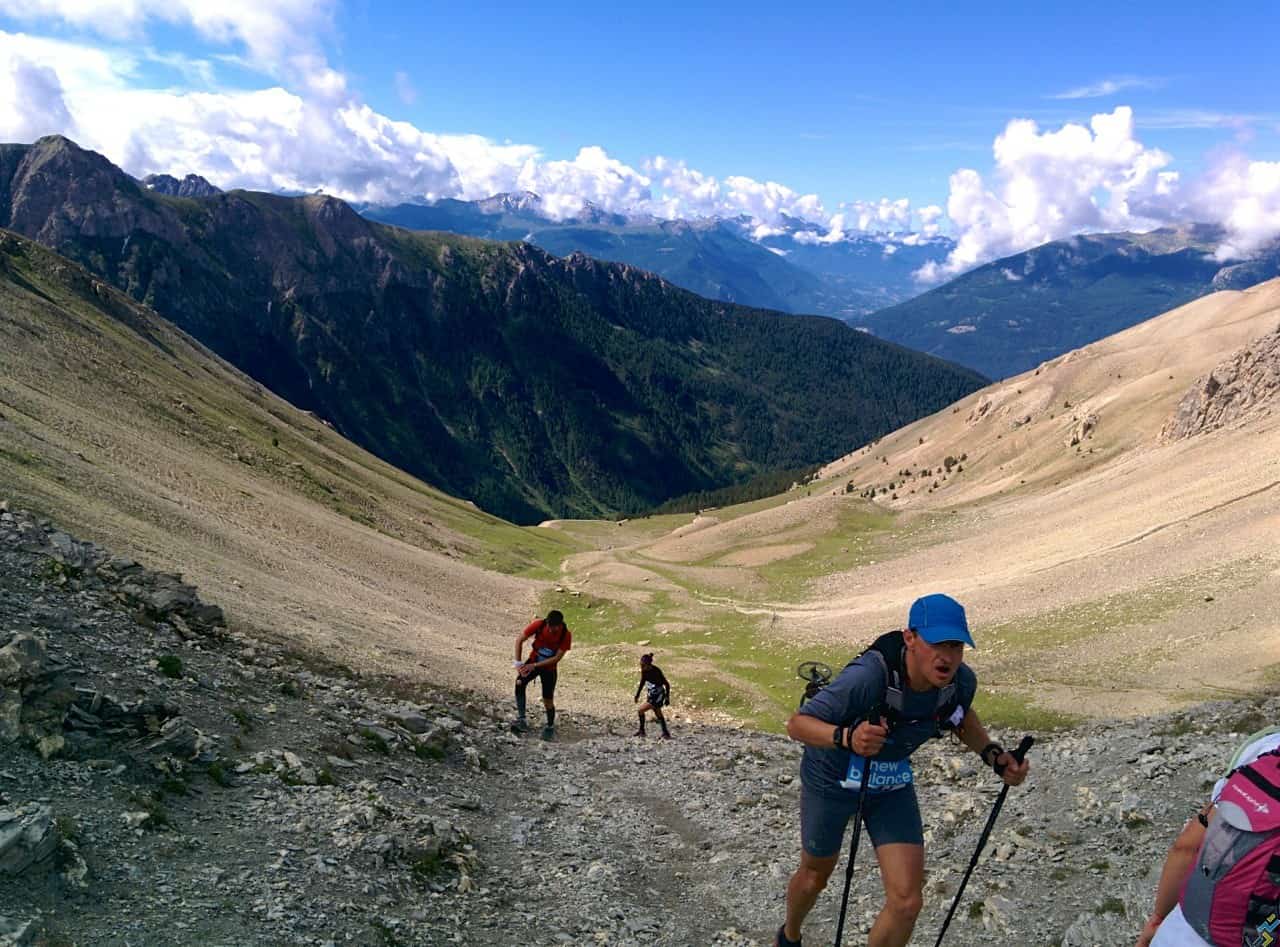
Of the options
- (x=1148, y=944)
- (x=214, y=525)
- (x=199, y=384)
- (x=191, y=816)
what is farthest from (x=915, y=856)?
(x=199, y=384)

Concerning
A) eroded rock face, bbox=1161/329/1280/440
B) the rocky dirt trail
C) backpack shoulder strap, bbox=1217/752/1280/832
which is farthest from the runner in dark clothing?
eroded rock face, bbox=1161/329/1280/440

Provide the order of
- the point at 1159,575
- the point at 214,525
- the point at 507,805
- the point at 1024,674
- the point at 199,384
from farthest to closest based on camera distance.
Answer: the point at 199,384 → the point at 214,525 → the point at 1159,575 → the point at 1024,674 → the point at 507,805

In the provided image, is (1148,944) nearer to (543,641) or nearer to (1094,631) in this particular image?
(543,641)

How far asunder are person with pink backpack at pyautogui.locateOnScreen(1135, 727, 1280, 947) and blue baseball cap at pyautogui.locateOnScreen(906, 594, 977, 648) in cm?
241

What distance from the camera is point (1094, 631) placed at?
109ft

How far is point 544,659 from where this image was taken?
2322cm

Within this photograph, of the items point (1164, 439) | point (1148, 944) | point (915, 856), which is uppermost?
point (1164, 439)

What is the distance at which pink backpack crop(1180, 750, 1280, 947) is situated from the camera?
5.38 metres

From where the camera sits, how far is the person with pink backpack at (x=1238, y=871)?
17.7 feet

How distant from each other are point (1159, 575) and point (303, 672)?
36.0 m

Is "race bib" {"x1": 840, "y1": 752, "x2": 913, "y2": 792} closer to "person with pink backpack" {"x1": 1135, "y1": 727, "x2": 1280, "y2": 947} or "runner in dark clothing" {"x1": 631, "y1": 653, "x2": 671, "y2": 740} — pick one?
"person with pink backpack" {"x1": 1135, "y1": 727, "x2": 1280, "y2": 947}

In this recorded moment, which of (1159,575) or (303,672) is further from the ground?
(1159,575)

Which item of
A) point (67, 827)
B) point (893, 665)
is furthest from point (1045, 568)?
point (67, 827)

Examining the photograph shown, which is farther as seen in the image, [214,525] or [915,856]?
[214,525]
